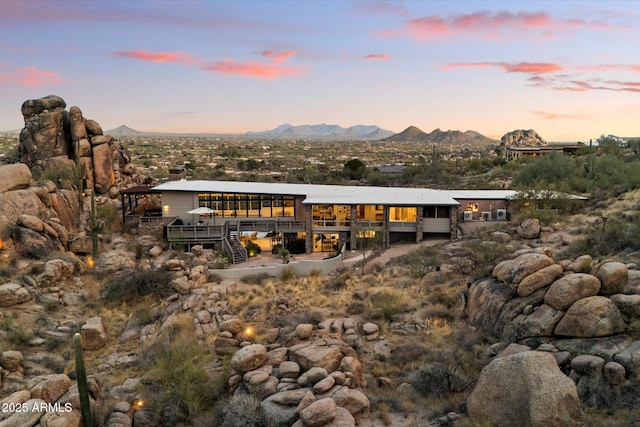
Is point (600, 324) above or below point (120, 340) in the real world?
above

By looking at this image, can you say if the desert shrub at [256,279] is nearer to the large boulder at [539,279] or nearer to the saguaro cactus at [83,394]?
the saguaro cactus at [83,394]

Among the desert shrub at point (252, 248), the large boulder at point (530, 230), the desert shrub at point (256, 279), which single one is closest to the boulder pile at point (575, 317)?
the large boulder at point (530, 230)

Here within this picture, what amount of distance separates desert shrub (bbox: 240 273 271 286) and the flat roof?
328 inches

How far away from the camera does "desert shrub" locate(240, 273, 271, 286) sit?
23.4m

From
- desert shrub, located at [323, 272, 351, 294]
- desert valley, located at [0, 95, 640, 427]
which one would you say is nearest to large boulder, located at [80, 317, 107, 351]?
desert valley, located at [0, 95, 640, 427]

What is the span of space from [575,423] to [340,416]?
4.89 m

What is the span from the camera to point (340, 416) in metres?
9.77

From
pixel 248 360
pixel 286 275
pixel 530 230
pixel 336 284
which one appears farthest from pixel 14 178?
pixel 530 230

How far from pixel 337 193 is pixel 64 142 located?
24485 millimetres

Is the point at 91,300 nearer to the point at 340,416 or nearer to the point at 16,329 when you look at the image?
the point at 16,329

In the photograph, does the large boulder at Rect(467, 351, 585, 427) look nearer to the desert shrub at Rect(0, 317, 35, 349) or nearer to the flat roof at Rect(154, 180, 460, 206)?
the desert shrub at Rect(0, 317, 35, 349)

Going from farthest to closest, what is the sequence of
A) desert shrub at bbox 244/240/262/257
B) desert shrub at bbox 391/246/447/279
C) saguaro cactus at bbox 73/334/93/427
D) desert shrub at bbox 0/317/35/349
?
desert shrub at bbox 244/240/262/257, desert shrub at bbox 391/246/447/279, desert shrub at bbox 0/317/35/349, saguaro cactus at bbox 73/334/93/427

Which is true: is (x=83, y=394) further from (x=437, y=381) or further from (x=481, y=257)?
(x=481, y=257)

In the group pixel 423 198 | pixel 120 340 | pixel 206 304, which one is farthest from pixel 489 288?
pixel 423 198
